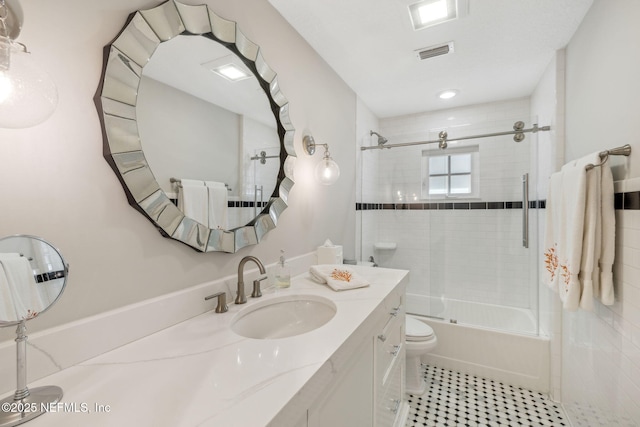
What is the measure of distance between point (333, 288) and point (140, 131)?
3.23ft

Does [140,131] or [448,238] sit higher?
[140,131]

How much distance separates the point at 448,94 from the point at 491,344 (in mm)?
2133

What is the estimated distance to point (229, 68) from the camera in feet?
4.03

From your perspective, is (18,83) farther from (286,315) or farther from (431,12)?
(431,12)

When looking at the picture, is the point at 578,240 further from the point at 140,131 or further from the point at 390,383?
the point at 140,131

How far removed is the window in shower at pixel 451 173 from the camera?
2725 mm

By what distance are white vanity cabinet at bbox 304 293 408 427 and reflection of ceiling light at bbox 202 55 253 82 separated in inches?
46.4

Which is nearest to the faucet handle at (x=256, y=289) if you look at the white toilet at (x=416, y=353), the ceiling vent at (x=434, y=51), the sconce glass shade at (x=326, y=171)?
the sconce glass shade at (x=326, y=171)

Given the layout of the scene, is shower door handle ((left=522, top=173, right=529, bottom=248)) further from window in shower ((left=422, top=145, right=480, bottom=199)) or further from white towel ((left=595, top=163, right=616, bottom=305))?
white towel ((left=595, top=163, right=616, bottom=305))

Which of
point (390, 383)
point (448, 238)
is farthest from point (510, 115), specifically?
point (390, 383)

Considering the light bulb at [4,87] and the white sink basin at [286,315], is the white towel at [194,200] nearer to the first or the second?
the white sink basin at [286,315]

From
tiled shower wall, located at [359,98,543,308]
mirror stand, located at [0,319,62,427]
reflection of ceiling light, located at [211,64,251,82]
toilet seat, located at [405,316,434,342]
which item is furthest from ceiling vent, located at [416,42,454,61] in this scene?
mirror stand, located at [0,319,62,427]

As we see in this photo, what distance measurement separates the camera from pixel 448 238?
2.68m

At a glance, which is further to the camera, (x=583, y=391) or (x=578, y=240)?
(x=583, y=391)
